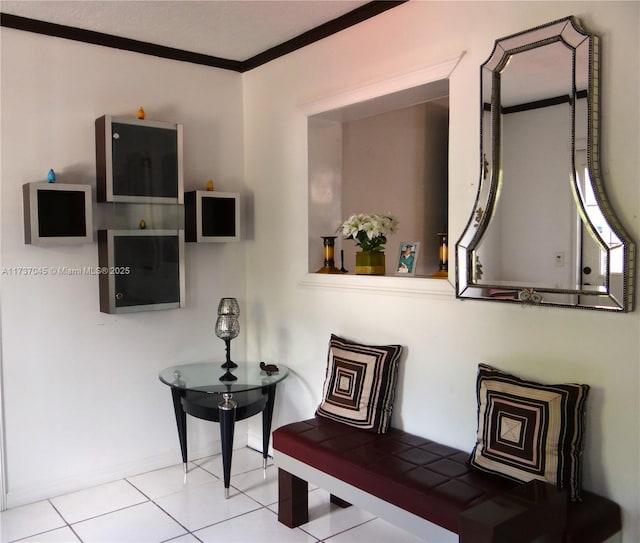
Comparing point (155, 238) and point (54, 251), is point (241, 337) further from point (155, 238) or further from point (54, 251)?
point (54, 251)

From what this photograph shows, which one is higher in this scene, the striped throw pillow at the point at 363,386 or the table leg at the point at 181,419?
the striped throw pillow at the point at 363,386

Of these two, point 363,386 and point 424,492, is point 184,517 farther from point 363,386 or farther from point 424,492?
point 424,492

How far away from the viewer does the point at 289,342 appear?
3527mm

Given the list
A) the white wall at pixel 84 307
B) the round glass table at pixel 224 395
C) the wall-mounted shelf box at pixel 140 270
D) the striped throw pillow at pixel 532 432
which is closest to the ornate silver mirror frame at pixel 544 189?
the striped throw pillow at pixel 532 432

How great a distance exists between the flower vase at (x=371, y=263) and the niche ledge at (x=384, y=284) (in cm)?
5

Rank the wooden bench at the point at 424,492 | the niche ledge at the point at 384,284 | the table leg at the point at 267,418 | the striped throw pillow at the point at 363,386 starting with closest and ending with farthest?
the wooden bench at the point at 424,492
the niche ledge at the point at 384,284
the striped throw pillow at the point at 363,386
the table leg at the point at 267,418

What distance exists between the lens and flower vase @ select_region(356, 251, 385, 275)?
10.0 ft

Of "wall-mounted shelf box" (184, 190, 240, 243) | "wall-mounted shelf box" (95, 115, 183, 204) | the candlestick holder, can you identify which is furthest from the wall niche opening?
"wall-mounted shelf box" (95, 115, 183, 204)

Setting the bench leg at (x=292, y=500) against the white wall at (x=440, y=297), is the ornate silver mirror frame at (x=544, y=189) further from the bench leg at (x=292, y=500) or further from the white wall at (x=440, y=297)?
the bench leg at (x=292, y=500)

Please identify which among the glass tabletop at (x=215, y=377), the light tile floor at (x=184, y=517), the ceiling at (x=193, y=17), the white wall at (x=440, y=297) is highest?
the ceiling at (x=193, y=17)

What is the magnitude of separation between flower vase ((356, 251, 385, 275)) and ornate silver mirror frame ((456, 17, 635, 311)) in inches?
24.3

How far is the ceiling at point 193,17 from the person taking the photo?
112 inches

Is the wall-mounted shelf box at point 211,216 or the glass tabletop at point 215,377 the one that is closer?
the glass tabletop at point 215,377

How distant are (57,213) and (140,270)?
0.52 metres
